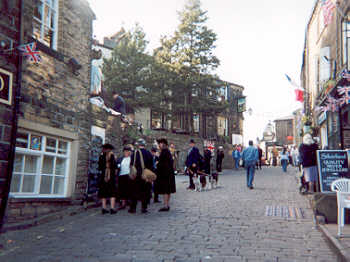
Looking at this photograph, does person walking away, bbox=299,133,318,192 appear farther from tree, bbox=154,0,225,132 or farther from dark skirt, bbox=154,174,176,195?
tree, bbox=154,0,225,132

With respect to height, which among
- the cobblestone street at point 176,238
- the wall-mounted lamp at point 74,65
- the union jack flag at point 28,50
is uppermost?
the wall-mounted lamp at point 74,65

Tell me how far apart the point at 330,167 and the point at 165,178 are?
3.96 m

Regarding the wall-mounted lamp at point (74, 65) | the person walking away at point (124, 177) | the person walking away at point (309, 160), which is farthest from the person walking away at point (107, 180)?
the person walking away at point (309, 160)

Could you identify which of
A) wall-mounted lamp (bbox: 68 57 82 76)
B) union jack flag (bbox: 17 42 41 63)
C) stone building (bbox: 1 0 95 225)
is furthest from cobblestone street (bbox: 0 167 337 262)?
wall-mounted lamp (bbox: 68 57 82 76)

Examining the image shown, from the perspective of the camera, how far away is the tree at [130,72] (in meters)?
27.2

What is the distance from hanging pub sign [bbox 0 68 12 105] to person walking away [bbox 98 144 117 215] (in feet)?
9.86

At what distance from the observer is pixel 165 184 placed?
362 inches

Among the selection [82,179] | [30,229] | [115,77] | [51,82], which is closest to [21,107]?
[51,82]

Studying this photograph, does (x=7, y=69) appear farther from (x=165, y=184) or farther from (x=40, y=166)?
(x=165, y=184)

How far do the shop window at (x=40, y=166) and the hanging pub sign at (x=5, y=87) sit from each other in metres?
1.03

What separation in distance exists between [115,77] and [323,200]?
862 inches

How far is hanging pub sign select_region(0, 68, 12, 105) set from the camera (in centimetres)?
667

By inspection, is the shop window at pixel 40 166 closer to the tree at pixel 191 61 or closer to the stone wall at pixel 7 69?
the stone wall at pixel 7 69

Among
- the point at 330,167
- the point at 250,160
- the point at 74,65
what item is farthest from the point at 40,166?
the point at 250,160
